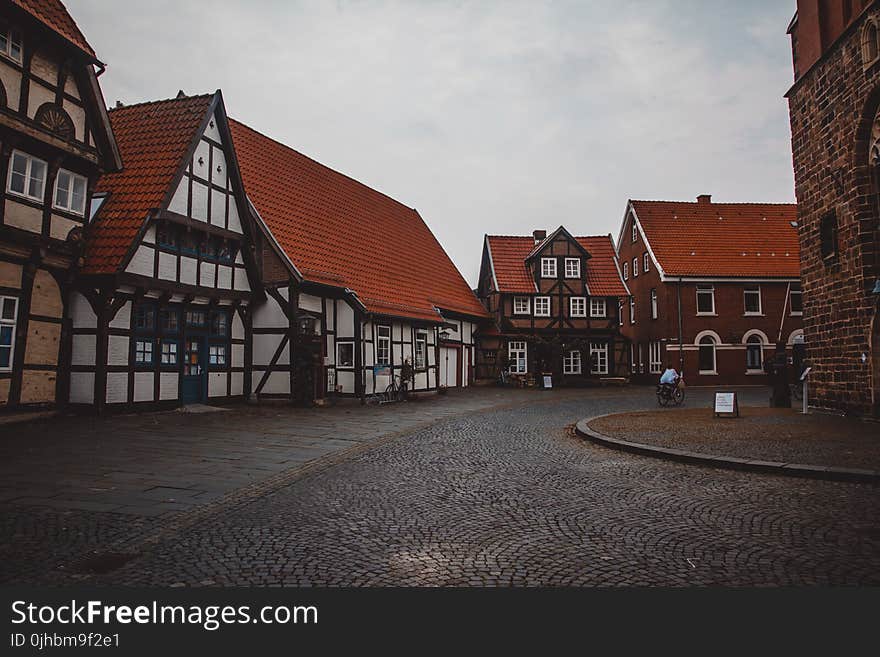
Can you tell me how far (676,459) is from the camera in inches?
368

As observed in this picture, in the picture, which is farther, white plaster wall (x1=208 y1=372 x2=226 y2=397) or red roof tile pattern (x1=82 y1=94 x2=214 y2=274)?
white plaster wall (x1=208 y1=372 x2=226 y2=397)

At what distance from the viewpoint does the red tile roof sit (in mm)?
37062

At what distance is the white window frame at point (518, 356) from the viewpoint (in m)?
36.0

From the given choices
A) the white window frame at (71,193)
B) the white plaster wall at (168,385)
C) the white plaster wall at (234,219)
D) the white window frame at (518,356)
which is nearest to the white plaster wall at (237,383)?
the white plaster wall at (168,385)

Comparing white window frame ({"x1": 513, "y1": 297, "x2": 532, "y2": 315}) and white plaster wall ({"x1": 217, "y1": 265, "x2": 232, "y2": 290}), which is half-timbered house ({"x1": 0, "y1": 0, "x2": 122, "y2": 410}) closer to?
white plaster wall ({"x1": 217, "y1": 265, "x2": 232, "y2": 290})

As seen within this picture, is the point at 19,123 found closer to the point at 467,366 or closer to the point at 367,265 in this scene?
the point at 367,265

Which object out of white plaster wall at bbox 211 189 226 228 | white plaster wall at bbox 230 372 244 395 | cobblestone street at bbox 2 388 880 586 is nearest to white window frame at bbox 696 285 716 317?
white plaster wall at bbox 230 372 244 395

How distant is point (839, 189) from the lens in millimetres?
15219

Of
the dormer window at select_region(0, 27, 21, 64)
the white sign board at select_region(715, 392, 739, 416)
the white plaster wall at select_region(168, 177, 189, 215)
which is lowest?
the white sign board at select_region(715, 392, 739, 416)

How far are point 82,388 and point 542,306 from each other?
1035 inches

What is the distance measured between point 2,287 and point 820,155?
1932cm

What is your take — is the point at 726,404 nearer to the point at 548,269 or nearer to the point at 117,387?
the point at 117,387

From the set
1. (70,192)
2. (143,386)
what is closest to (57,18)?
(70,192)

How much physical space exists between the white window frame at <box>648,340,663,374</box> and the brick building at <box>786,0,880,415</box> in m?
18.9
